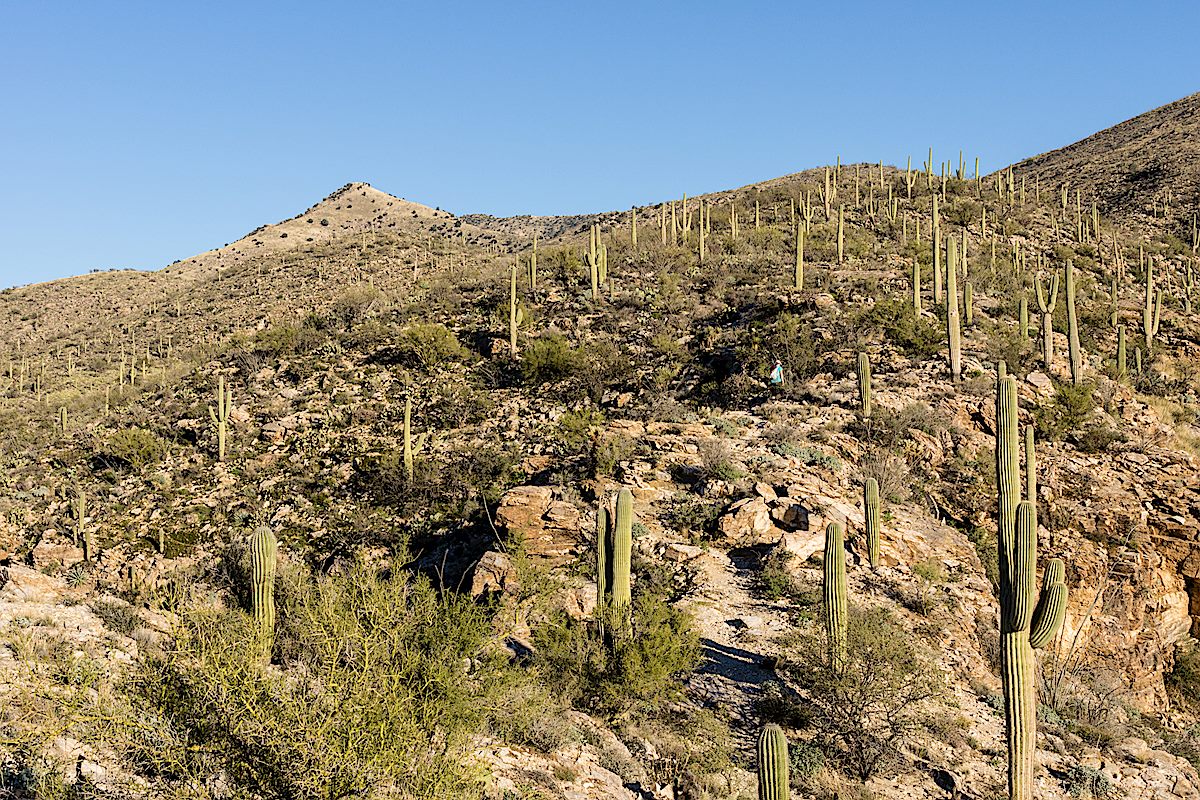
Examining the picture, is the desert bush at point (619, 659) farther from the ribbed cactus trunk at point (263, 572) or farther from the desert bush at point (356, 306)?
the desert bush at point (356, 306)

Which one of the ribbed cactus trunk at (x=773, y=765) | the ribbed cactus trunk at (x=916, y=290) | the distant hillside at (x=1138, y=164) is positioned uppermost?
the distant hillside at (x=1138, y=164)

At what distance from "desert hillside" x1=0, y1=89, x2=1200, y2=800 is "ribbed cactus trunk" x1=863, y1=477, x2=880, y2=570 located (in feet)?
0.23

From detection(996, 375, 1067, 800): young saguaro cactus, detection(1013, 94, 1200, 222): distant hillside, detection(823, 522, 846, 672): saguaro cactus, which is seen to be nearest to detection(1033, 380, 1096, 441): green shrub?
detection(823, 522, 846, 672): saguaro cactus

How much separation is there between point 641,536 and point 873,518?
14.0ft

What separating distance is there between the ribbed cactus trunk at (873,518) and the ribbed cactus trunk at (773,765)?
23.3 feet

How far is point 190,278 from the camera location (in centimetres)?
5450

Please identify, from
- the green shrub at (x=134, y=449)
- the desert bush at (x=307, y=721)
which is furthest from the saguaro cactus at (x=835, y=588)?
the green shrub at (x=134, y=449)

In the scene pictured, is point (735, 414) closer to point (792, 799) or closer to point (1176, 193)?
point (792, 799)

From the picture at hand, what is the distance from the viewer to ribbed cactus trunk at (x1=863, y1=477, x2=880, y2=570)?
570 inches

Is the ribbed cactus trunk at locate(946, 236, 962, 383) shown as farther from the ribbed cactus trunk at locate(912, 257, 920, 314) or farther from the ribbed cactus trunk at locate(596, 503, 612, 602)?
the ribbed cactus trunk at locate(596, 503, 612, 602)

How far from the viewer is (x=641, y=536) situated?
15180 mm

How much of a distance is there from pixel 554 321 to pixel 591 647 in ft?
55.7

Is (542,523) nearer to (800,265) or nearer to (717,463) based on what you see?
(717,463)

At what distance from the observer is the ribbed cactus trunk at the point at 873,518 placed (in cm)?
1447
